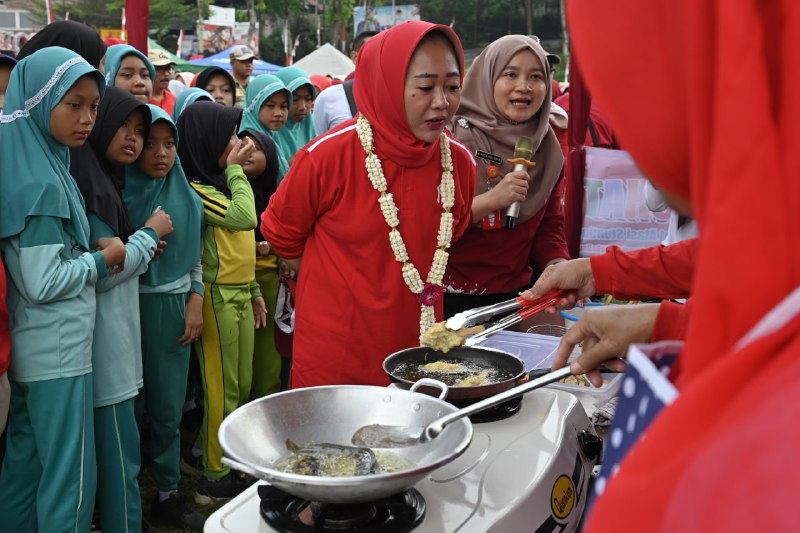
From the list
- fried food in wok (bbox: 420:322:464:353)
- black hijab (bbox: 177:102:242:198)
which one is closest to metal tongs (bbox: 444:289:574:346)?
fried food in wok (bbox: 420:322:464:353)

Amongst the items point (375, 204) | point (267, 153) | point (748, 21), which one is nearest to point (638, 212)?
point (375, 204)

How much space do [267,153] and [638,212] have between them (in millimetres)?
1900

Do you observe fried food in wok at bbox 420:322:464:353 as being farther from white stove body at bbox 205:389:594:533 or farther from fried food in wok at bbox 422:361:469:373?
white stove body at bbox 205:389:594:533

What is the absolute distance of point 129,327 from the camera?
259 centimetres

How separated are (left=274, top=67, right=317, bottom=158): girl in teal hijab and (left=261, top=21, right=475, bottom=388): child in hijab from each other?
2.76 meters

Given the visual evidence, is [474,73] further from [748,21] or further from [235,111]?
[748,21]

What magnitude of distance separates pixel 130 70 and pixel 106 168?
141 centimetres

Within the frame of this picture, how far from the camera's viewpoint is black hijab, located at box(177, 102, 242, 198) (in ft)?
10.9

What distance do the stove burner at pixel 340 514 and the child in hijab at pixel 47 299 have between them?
1.31 m

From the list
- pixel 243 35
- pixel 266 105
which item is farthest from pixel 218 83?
pixel 243 35

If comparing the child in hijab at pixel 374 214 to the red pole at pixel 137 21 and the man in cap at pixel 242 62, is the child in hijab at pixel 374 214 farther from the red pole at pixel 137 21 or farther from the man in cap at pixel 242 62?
the man in cap at pixel 242 62

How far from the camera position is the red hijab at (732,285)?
482 mm

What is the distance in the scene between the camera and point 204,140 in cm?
332

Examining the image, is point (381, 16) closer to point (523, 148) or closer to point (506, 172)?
point (506, 172)
